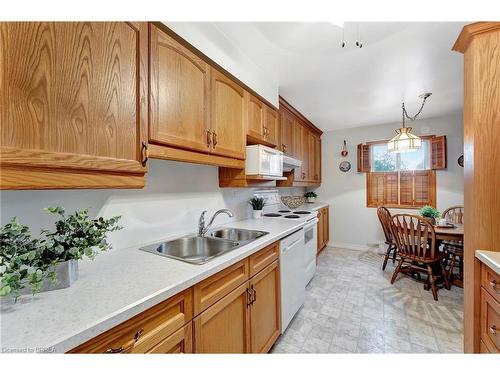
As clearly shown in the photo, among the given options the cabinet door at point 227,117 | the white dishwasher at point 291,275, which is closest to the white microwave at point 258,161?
the cabinet door at point 227,117

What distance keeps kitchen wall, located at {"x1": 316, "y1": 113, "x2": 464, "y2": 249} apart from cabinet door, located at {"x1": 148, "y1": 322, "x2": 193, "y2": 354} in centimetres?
383

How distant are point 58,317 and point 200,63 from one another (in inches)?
55.3

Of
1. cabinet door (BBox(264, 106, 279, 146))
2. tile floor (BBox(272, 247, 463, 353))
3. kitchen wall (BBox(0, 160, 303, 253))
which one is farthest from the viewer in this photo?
cabinet door (BBox(264, 106, 279, 146))

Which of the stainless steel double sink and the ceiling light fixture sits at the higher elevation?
the ceiling light fixture

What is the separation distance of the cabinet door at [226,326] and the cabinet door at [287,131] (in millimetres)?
1929

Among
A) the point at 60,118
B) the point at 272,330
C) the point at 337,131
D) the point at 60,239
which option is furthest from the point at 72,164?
the point at 337,131

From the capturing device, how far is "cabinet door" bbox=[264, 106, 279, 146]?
6.88 ft

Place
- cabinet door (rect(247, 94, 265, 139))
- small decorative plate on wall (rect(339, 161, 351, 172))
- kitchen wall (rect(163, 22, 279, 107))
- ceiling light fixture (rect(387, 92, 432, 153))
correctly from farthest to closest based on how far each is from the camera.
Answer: small decorative plate on wall (rect(339, 161, 351, 172))
ceiling light fixture (rect(387, 92, 432, 153))
cabinet door (rect(247, 94, 265, 139))
kitchen wall (rect(163, 22, 279, 107))

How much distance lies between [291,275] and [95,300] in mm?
1471

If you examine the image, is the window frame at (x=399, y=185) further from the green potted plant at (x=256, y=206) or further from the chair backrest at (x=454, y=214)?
the green potted plant at (x=256, y=206)

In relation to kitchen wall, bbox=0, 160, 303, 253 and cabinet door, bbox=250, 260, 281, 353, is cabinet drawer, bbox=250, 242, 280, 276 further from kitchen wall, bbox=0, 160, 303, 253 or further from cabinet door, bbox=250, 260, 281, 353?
kitchen wall, bbox=0, 160, 303, 253

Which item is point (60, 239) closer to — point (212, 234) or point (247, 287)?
point (247, 287)

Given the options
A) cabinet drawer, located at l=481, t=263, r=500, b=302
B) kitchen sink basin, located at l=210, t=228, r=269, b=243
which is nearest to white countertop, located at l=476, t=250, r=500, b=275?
cabinet drawer, located at l=481, t=263, r=500, b=302

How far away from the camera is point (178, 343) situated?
2.70ft
